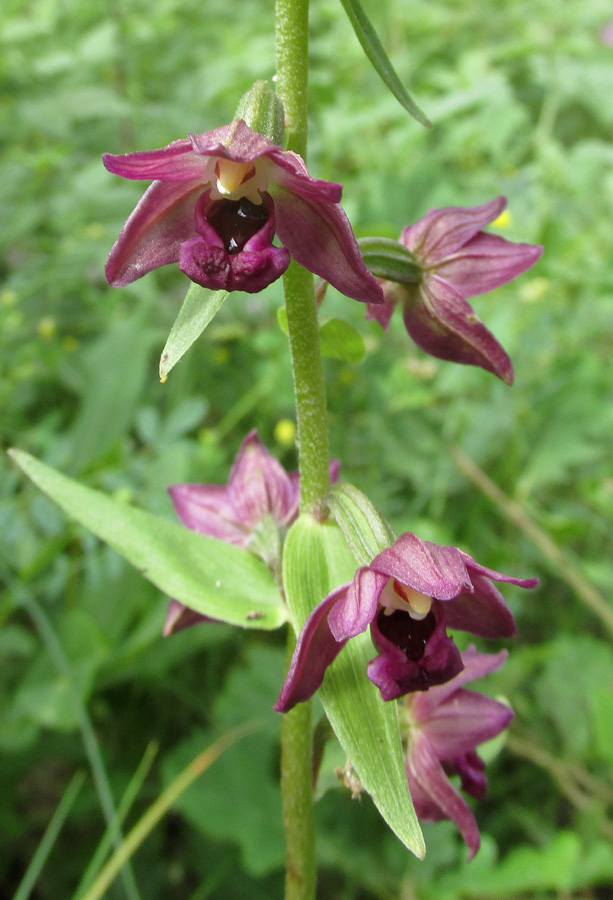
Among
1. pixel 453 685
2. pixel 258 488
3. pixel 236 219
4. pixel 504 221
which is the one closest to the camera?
pixel 236 219

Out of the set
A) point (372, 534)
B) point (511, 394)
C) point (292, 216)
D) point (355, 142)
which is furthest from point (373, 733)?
point (355, 142)

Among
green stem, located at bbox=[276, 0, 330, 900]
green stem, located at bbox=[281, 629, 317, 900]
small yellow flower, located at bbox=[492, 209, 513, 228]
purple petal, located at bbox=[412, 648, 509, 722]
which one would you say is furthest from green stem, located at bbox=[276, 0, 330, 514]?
small yellow flower, located at bbox=[492, 209, 513, 228]

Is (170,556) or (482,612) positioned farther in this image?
(170,556)

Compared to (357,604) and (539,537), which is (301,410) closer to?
(357,604)

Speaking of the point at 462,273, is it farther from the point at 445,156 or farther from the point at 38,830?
the point at 445,156

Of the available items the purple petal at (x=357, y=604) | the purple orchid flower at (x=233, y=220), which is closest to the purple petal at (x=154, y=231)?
the purple orchid flower at (x=233, y=220)

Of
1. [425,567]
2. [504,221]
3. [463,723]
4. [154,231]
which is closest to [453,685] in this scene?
[463,723]
